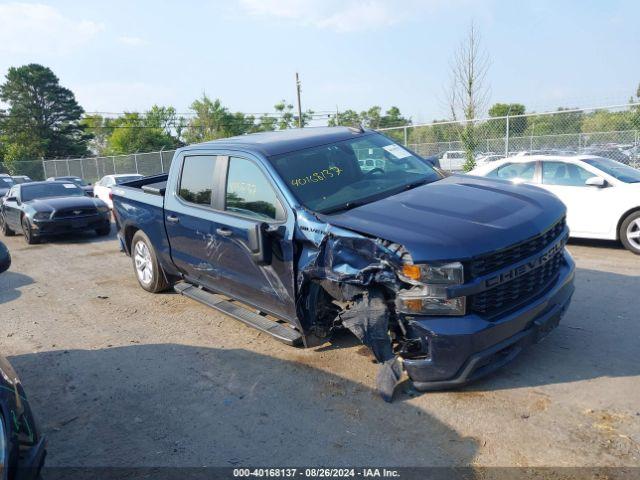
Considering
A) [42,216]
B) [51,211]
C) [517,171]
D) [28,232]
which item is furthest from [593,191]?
[28,232]

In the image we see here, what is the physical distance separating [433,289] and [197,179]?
9.81 ft

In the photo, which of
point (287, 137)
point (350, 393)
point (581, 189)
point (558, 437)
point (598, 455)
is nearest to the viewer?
point (598, 455)

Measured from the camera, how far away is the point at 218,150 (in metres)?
5.07

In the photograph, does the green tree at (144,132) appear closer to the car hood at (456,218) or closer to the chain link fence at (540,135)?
the chain link fence at (540,135)

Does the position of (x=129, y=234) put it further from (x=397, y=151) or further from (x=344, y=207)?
(x=344, y=207)

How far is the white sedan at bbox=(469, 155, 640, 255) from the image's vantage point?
24.7 ft

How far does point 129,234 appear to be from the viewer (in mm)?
6961

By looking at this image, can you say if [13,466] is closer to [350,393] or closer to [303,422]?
[303,422]

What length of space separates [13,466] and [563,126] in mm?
14997

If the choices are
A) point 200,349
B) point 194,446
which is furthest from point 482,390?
point 200,349

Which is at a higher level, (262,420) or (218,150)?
(218,150)

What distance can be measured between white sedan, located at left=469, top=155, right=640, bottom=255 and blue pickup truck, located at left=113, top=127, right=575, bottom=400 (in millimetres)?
4083

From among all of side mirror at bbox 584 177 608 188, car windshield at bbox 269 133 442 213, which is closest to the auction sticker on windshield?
car windshield at bbox 269 133 442 213

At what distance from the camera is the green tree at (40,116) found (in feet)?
192
